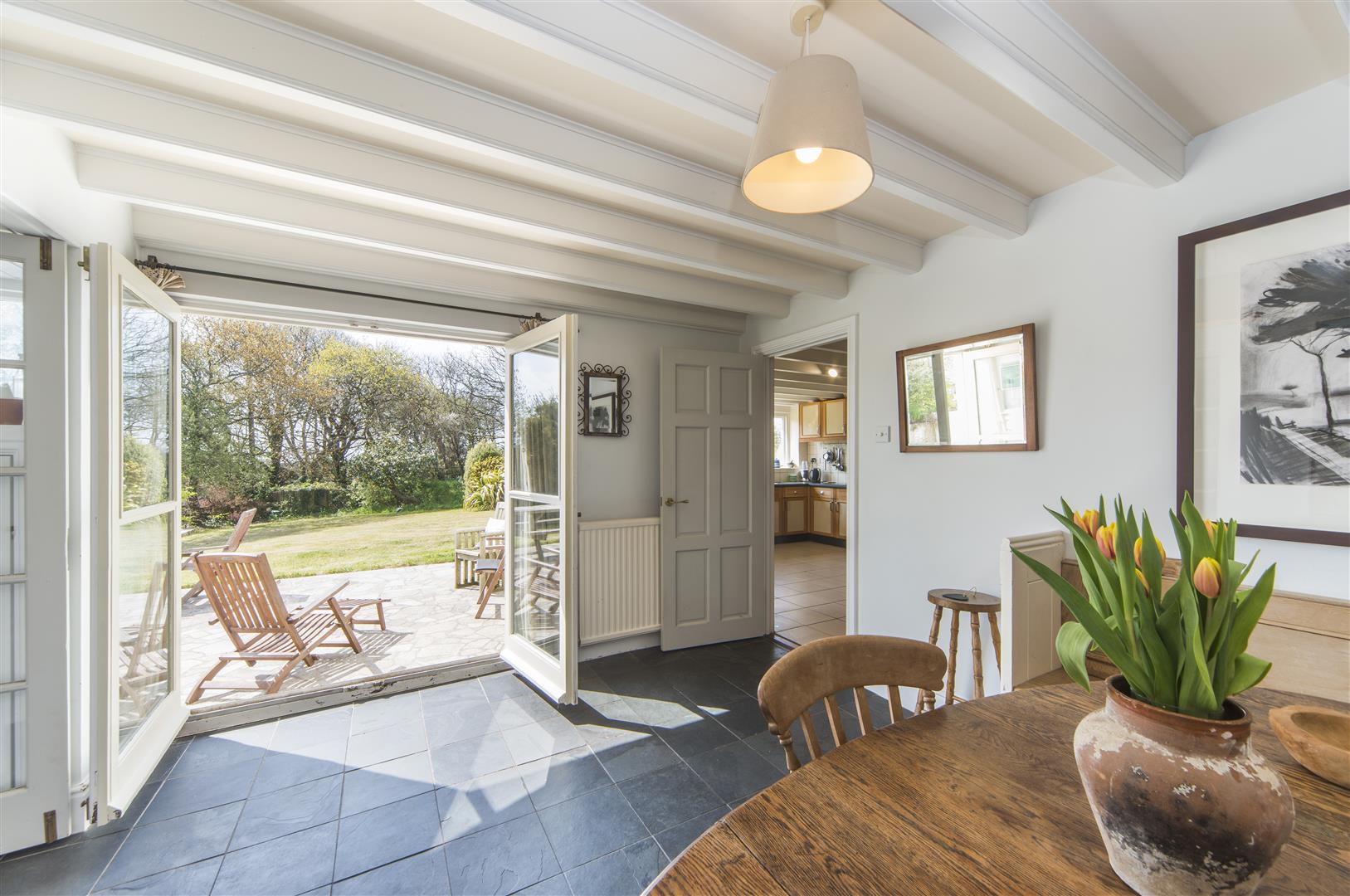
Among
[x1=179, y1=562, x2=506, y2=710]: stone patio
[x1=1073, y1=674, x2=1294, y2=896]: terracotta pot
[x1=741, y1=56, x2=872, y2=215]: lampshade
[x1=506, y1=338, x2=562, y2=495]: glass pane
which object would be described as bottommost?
[x1=179, y1=562, x2=506, y2=710]: stone patio

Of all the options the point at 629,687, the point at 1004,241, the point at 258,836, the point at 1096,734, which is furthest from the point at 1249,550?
the point at 258,836

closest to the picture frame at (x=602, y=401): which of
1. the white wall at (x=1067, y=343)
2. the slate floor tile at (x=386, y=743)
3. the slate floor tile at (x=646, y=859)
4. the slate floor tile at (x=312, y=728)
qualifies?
the white wall at (x=1067, y=343)

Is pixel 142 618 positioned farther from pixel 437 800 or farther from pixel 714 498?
pixel 714 498

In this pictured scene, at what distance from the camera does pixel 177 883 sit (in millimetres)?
1716

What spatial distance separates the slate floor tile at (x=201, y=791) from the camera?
207 centimetres

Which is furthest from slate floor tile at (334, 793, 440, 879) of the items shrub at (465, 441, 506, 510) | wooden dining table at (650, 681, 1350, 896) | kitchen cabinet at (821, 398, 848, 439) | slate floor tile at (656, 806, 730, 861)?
kitchen cabinet at (821, 398, 848, 439)

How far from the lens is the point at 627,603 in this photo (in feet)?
12.2

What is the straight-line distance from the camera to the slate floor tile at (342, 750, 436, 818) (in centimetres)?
211

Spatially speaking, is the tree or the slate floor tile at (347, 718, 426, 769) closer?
the tree

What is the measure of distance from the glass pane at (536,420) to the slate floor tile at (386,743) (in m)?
1.39

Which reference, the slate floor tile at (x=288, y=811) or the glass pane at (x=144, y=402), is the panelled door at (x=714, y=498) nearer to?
the slate floor tile at (x=288, y=811)

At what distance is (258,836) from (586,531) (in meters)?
2.09

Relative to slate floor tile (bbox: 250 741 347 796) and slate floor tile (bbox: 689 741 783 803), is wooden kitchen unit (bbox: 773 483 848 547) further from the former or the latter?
slate floor tile (bbox: 250 741 347 796)

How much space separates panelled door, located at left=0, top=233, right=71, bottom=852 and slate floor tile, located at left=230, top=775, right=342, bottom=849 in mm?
589
